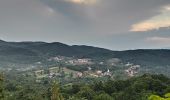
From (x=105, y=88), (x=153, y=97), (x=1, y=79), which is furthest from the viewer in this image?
Result: (x=105, y=88)

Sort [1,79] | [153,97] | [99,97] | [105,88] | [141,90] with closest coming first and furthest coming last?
[153,97] < [1,79] < [99,97] < [141,90] < [105,88]

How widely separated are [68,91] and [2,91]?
296 ft

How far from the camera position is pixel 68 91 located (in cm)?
16462

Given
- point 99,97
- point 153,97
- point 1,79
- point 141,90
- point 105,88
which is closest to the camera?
point 153,97

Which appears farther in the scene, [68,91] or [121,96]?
[68,91]

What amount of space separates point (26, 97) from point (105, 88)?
3594 centimetres

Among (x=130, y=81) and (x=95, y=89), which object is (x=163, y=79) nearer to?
(x=130, y=81)

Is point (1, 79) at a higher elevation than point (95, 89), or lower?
higher

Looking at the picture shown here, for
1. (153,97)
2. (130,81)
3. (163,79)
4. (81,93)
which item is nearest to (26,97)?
(81,93)

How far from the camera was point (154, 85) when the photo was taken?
482 ft

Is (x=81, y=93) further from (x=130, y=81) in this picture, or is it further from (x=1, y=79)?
(x=1, y=79)

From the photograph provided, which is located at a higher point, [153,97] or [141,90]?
[153,97]

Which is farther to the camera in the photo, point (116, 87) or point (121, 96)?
point (116, 87)

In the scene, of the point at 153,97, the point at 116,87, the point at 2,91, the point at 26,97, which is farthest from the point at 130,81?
the point at 153,97
